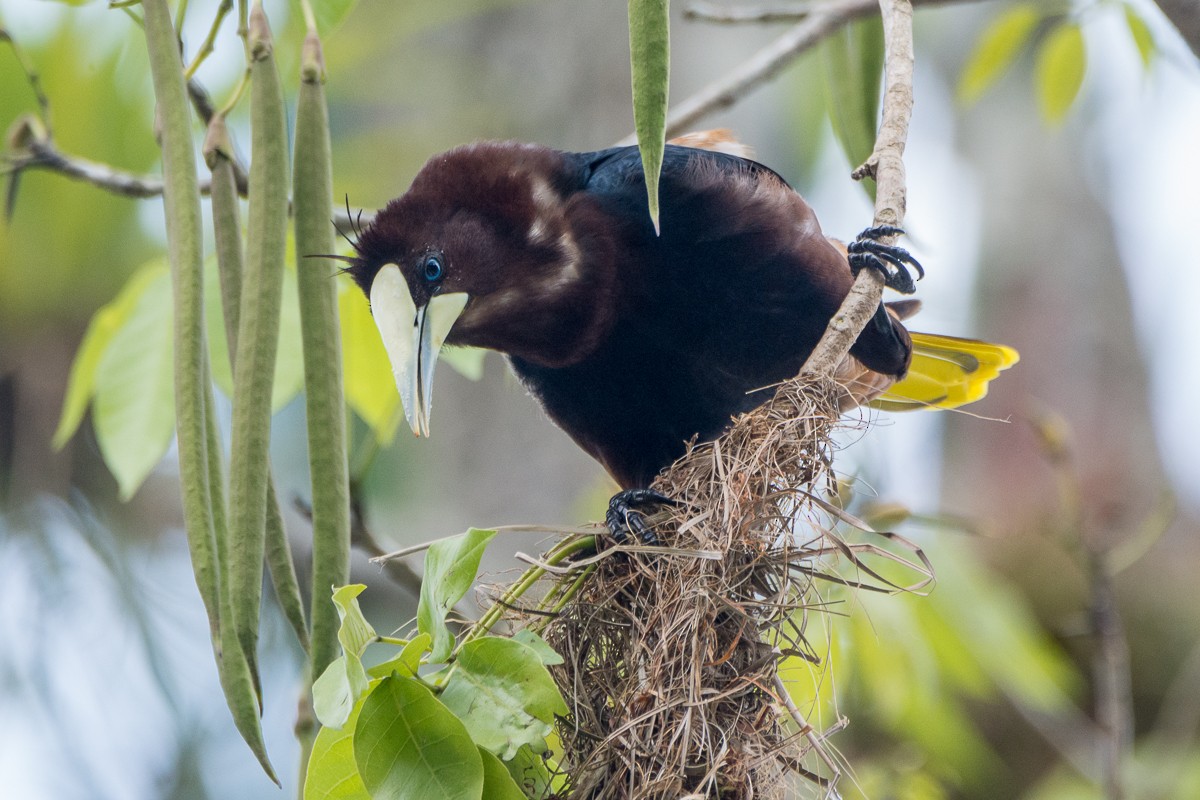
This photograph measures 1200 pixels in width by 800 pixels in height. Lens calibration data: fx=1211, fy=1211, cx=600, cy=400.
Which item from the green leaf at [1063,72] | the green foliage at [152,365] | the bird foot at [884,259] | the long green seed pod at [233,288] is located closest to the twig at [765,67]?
the green leaf at [1063,72]

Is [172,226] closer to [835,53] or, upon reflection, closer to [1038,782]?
[835,53]

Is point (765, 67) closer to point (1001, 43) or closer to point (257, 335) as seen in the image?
point (1001, 43)

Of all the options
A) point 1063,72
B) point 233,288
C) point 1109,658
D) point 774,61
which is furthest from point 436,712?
point 1063,72

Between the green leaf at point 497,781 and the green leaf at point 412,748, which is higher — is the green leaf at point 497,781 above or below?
below

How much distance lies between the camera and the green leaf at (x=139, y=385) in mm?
1910

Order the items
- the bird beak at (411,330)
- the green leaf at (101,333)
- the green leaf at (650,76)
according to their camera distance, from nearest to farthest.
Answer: the green leaf at (650,76) → the bird beak at (411,330) → the green leaf at (101,333)

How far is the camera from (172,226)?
108cm

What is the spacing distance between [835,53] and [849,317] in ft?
2.99

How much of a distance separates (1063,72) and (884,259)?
37.8 inches

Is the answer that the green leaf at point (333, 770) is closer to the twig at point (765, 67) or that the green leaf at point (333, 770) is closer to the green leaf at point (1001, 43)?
the twig at point (765, 67)

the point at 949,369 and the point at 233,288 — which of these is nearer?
the point at 233,288

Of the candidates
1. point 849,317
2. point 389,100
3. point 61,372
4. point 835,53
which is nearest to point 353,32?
point 389,100

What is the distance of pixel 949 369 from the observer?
2570 mm

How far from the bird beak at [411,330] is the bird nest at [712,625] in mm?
314
